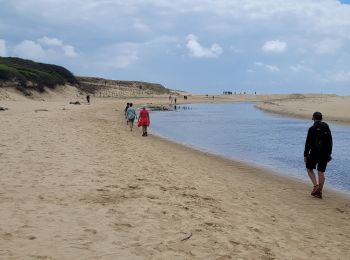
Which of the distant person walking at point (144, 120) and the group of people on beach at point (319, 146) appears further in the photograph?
the distant person walking at point (144, 120)

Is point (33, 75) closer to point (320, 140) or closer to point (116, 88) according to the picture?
point (116, 88)

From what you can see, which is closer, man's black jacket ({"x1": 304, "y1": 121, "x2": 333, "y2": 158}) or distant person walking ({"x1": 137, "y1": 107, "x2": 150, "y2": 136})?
man's black jacket ({"x1": 304, "y1": 121, "x2": 333, "y2": 158})

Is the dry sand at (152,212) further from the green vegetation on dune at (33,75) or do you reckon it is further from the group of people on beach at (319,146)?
the green vegetation on dune at (33,75)

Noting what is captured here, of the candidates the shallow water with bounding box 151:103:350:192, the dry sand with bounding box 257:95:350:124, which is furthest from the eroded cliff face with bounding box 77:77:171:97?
the shallow water with bounding box 151:103:350:192

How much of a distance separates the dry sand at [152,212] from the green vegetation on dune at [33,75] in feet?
167

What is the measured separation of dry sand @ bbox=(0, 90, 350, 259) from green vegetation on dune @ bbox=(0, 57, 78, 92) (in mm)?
50854

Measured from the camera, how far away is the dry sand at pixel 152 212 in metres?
5.90

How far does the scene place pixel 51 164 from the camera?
36.8ft

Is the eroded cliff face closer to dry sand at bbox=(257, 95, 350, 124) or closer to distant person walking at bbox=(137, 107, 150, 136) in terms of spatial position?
dry sand at bbox=(257, 95, 350, 124)

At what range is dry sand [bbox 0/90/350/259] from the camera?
590 cm

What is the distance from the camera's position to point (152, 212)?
7520 mm

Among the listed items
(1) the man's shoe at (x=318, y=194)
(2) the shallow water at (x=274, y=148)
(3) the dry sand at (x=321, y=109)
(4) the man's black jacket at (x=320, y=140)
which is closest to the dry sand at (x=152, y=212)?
(1) the man's shoe at (x=318, y=194)

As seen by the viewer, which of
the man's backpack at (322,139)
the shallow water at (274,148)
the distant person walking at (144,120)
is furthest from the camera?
the distant person walking at (144,120)

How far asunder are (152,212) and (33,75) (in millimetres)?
61964
